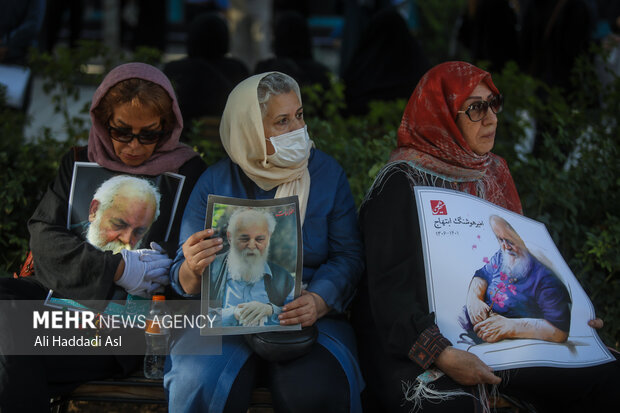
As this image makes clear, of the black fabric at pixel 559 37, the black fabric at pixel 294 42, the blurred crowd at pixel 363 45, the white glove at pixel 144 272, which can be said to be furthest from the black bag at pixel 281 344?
the black fabric at pixel 559 37

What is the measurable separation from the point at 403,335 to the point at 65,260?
4.73 ft

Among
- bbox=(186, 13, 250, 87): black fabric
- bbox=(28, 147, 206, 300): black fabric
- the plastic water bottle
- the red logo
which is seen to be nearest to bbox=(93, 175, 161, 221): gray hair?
bbox=(28, 147, 206, 300): black fabric

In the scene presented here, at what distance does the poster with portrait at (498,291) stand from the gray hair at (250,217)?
23.9 inches

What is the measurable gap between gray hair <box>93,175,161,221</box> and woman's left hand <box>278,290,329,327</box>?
2.52ft

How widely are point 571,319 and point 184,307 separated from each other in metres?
1.61

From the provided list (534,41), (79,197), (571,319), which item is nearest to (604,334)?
(571,319)

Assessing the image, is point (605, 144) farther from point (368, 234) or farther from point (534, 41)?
point (534, 41)

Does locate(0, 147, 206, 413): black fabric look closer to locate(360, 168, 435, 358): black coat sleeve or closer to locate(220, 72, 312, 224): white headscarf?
locate(220, 72, 312, 224): white headscarf

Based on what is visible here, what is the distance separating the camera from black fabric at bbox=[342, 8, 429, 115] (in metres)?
5.61

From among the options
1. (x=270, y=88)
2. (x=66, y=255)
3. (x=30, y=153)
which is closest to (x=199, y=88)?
(x=30, y=153)

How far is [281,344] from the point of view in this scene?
253cm

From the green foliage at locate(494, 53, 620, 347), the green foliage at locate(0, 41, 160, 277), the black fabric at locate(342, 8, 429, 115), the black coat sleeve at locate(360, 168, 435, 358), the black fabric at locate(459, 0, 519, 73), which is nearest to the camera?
the black coat sleeve at locate(360, 168, 435, 358)

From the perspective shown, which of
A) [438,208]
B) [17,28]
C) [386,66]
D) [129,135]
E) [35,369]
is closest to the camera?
[35,369]

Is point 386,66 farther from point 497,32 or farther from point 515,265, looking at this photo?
point 515,265
